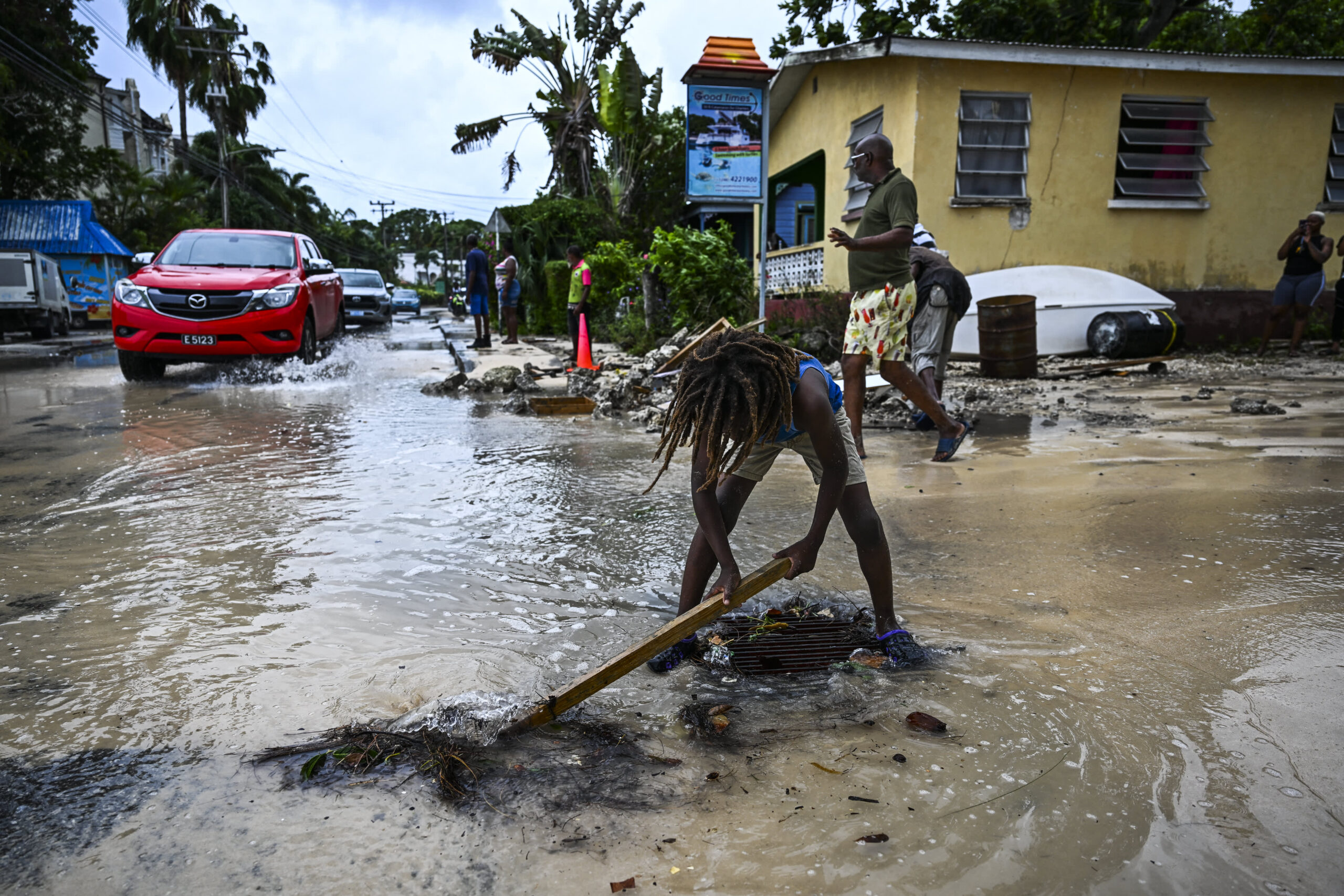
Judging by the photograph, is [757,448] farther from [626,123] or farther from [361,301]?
[361,301]

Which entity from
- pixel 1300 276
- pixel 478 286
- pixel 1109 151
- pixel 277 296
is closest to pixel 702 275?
pixel 478 286

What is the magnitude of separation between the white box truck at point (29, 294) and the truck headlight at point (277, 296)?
37.9 feet

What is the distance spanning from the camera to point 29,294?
1764 cm

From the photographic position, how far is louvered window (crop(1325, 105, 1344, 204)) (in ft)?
39.9

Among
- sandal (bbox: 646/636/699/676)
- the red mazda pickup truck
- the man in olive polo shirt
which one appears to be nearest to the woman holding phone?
the man in olive polo shirt

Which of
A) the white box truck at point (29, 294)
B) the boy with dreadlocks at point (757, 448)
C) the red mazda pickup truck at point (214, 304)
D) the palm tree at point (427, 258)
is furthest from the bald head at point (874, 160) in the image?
the palm tree at point (427, 258)

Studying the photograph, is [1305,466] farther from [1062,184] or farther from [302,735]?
[1062,184]

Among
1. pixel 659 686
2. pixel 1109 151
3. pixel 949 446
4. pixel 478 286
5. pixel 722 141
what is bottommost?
pixel 659 686

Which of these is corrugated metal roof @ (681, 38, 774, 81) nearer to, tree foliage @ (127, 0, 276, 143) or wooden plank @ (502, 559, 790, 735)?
wooden plank @ (502, 559, 790, 735)

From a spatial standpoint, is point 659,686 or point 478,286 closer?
point 659,686

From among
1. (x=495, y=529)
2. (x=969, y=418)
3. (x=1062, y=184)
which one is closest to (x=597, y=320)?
(x=1062, y=184)

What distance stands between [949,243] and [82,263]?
2621 centimetres

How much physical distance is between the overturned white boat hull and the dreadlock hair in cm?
869

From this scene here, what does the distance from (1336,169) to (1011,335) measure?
7102 millimetres
